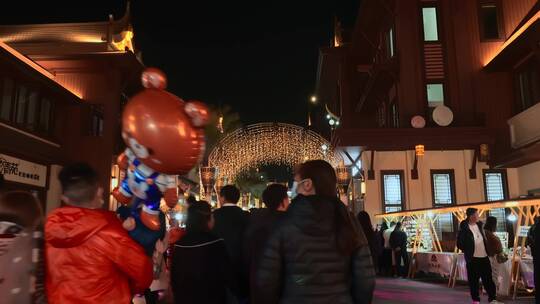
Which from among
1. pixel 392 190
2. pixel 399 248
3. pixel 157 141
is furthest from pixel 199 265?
pixel 392 190

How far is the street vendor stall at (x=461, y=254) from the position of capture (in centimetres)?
1066

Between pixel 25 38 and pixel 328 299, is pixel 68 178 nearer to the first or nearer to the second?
pixel 328 299

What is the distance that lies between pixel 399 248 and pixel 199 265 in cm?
1365

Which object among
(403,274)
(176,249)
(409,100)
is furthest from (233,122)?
(176,249)

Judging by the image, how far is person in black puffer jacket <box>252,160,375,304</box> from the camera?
121 inches

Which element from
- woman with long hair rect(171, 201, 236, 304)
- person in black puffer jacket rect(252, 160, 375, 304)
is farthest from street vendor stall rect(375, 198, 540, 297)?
person in black puffer jacket rect(252, 160, 375, 304)

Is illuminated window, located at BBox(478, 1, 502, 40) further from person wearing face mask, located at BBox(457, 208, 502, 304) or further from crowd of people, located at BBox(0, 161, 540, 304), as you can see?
crowd of people, located at BBox(0, 161, 540, 304)

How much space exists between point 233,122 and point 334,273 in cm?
4006

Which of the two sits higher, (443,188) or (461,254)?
(443,188)

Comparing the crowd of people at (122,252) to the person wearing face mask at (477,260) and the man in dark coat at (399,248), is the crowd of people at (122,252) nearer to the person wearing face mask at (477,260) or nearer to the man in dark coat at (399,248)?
the person wearing face mask at (477,260)

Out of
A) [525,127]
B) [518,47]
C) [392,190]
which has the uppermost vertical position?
[518,47]

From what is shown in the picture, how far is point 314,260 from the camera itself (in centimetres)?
306

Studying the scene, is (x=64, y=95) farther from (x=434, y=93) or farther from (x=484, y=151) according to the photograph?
→ (x=484, y=151)

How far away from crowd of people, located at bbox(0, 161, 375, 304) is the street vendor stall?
27.3 ft
